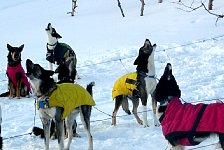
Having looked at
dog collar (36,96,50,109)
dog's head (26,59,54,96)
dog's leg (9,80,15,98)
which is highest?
dog's head (26,59,54,96)

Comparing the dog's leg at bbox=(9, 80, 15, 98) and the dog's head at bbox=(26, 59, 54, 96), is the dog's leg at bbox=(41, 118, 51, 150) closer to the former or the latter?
the dog's head at bbox=(26, 59, 54, 96)

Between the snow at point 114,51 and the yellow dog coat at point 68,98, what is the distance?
0.78 m

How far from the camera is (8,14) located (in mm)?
29844

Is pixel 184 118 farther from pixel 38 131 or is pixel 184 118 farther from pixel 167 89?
pixel 38 131

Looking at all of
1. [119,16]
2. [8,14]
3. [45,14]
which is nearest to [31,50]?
[119,16]

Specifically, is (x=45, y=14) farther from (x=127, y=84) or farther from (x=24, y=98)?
(x=127, y=84)

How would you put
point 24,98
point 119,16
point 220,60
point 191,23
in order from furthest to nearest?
point 119,16
point 191,23
point 220,60
point 24,98

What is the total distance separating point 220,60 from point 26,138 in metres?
6.55

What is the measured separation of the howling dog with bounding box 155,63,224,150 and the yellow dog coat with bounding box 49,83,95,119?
1.37 metres

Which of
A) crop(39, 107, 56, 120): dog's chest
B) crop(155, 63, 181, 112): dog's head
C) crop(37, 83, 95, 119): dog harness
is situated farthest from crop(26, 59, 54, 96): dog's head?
crop(155, 63, 181, 112): dog's head

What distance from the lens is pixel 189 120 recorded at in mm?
5742

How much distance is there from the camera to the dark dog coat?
563 centimetres

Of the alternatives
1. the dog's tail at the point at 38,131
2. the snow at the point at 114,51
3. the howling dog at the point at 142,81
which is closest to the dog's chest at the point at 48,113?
the snow at the point at 114,51

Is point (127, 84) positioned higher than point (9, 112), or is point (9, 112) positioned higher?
point (127, 84)
